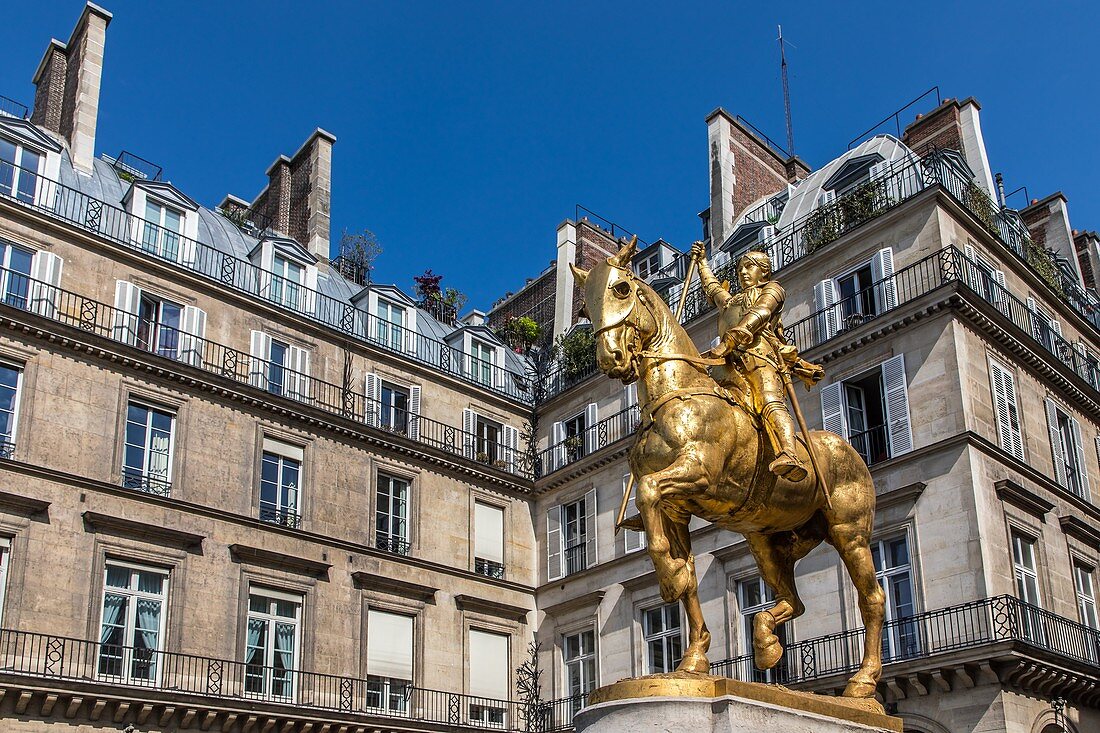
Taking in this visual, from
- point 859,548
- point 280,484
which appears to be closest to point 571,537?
point 280,484

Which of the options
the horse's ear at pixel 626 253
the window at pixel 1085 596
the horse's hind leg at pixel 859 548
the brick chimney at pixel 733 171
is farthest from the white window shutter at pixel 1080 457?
the horse's ear at pixel 626 253

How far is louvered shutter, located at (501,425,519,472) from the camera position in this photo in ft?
107

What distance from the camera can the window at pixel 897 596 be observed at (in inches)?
867

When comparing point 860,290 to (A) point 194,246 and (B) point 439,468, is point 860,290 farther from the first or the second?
(A) point 194,246

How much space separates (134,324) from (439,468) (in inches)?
337

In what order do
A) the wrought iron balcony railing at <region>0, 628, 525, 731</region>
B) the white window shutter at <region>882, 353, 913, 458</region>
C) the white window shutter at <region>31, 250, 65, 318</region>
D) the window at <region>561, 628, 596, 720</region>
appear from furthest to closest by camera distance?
the window at <region>561, 628, 596, 720</region> < the white window shutter at <region>31, 250, 65, 318</region> < the white window shutter at <region>882, 353, 913, 458</region> < the wrought iron balcony railing at <region>0, 628, 525, 731</region>

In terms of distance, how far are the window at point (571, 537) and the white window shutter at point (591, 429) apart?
1.29 meters

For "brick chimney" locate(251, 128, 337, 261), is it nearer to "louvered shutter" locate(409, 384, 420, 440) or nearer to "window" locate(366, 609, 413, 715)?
"louvered shutter" locate(409, 384, 420, 440)

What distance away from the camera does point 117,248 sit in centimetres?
2583

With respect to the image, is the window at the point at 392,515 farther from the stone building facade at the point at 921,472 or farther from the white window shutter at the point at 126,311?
the white window shutter at the point at 126,311

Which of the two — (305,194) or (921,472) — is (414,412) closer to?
(305,194)

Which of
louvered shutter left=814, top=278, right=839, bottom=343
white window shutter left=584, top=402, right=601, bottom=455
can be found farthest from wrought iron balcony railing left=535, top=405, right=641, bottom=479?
louvered shutter left=814, top=278, right=839, bottom=343

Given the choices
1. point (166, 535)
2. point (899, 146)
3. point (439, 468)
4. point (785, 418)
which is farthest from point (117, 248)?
point (785, 418)

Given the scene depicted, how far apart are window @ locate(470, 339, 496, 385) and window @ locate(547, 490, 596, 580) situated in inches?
163
